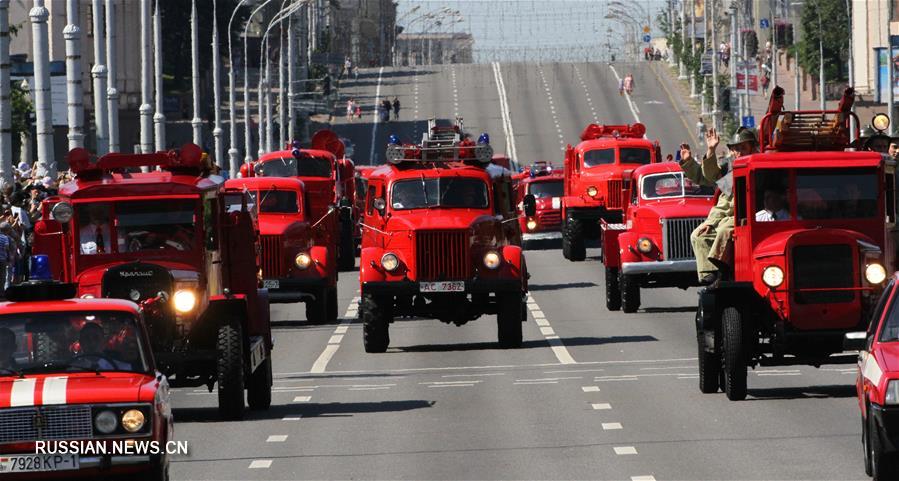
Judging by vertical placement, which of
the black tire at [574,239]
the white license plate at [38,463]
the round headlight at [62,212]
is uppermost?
the round headlight at [62,212]

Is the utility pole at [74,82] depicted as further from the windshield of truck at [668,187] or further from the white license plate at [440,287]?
the white license plate at [440,287]

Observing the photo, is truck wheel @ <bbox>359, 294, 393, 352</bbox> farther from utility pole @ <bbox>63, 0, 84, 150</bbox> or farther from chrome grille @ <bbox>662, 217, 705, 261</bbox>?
utility pole @ <bbox>63, 0, 84, 150</bbox>

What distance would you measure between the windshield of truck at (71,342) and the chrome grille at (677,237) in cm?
1931

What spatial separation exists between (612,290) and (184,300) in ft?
52.5

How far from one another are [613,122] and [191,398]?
9764 centimetres

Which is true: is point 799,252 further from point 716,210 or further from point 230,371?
point 230,371

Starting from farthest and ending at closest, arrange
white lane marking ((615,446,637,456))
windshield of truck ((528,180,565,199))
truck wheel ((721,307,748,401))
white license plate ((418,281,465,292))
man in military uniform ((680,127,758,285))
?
windshield of truck ((528,180,565,199)) < white license plate ((418,281,465,292)) < man in military uniform ((680,127,758,285)) < truck wheel ((721,307,748,401)) < white lane marking ((615,446,637,456))

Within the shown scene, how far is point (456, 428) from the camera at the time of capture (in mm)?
19047

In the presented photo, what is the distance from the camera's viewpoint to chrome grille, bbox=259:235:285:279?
34.4m

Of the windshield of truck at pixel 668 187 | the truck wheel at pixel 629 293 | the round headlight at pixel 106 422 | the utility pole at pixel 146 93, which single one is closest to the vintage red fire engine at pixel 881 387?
the round headlight at pixel 106 422

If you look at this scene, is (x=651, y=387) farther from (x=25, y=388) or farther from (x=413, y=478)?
(x=25, y=388)

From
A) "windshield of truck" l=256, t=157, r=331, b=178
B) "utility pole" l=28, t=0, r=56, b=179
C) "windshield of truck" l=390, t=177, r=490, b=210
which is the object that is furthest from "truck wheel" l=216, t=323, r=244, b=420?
"windshield of truck" l=256, t=157, r=331, b=178

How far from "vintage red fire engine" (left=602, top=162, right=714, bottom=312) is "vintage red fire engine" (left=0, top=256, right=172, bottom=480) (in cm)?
1898

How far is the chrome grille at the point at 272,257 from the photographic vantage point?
34.4 meters
